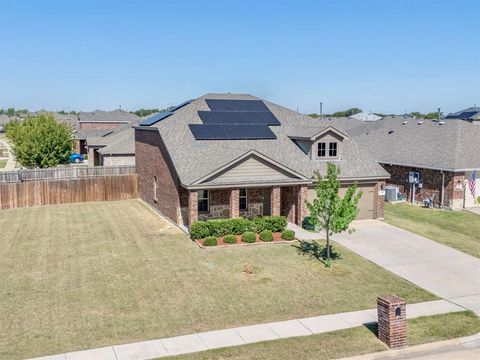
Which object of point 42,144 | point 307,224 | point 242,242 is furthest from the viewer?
point 42,144

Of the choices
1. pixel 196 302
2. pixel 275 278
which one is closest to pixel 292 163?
pixel 275 278

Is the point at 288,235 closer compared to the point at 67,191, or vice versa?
the point at 288,235

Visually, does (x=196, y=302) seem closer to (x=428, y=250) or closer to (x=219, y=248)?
(x=219, y=248)

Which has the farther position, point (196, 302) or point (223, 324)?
point (196, 302)

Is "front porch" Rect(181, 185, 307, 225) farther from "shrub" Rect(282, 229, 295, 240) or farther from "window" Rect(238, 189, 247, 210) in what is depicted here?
"shrub" Rect(282, 229, 295, 240)

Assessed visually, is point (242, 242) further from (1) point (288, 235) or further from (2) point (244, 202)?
(2) point (244, 202)

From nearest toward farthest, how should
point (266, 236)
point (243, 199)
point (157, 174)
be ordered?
1. point (266, 236)
2. point (243, 199)
3. point (157, 174)

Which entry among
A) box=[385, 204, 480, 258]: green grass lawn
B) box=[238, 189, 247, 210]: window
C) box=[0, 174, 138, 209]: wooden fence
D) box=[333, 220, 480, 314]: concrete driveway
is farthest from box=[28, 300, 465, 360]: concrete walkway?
box=[0, 174, 138, 209]: wooden fence

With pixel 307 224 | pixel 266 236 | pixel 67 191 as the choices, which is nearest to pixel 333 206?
pixel 266 236
